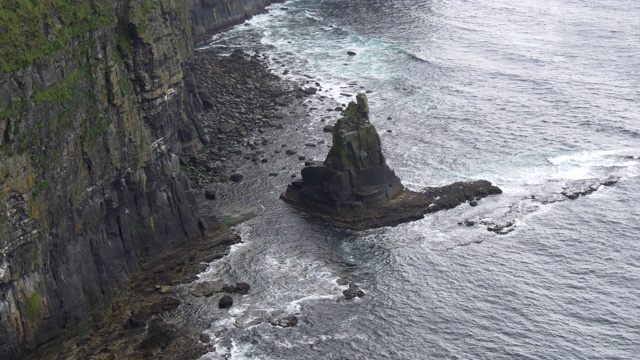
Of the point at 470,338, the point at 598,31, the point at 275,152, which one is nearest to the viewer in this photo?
the point at 470,338

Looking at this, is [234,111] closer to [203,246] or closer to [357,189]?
[357,189]

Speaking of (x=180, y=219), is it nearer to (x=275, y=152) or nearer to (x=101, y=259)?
(x=101, y=259)

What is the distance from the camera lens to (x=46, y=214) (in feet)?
254

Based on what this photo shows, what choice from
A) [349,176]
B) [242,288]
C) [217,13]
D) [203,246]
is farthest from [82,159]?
[217,13]

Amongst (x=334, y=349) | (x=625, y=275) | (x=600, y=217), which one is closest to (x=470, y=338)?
(x=334, y=349)

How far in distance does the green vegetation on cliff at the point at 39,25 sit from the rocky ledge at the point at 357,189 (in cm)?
2907

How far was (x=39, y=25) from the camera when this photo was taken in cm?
7825

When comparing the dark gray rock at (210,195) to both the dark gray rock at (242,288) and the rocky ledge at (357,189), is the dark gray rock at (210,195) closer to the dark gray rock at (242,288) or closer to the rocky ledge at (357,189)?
the rocky ledge at (357,189)

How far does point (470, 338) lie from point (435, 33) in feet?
300

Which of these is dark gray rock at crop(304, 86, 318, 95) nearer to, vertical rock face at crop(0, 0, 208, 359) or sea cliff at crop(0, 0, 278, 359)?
sea cliff at crop(0, 0, 278, 359)

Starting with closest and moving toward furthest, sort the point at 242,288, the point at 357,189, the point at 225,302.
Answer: the point at 225,302
the point at 242,288
the point at 357,189

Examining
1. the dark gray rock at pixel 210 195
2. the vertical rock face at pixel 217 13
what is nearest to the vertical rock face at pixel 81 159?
Result: the dark gray rock at pixel 210 195

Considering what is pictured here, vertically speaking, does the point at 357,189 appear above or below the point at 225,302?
above

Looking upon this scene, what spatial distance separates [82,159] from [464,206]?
42.9 metres
